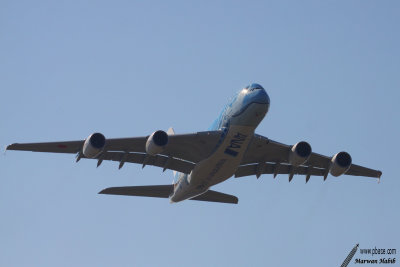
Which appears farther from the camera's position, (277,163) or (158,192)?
(158,192)

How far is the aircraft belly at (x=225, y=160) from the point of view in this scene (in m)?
42.9

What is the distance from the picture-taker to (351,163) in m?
46.8

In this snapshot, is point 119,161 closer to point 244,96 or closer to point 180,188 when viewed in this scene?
point 180,188

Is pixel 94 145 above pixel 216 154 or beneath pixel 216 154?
beneath

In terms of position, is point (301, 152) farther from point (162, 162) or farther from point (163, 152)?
point (162, 162)

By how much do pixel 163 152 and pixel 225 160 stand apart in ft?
14.7

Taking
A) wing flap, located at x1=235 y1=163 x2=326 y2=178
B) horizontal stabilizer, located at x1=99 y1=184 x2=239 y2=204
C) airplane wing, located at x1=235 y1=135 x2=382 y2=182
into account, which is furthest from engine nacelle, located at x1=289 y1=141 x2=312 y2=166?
horizontal stabilizer, located at x1=99 y1=184 x2=239 y2=204

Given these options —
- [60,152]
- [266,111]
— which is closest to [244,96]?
[266,111]

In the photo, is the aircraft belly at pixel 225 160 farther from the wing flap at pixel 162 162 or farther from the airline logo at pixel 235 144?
the wing flap at pixel 162 162

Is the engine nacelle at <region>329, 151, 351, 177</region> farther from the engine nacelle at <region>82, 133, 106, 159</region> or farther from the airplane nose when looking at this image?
the engine nacelle at <region>82, 133, 106, 159</region>

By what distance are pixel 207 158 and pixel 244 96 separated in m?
4.34

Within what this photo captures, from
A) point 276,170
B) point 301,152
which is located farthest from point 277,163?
point 301,152

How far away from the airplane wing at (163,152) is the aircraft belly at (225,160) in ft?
1.94

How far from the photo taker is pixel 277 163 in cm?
4878
